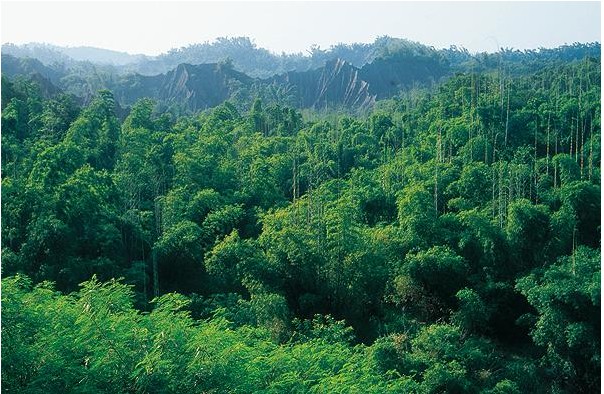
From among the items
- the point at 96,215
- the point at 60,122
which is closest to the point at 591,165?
the point at 96,215

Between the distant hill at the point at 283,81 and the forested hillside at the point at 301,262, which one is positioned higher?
the distant hill at the point at 283,81

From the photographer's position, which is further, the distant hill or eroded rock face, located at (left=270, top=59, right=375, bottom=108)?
eroded rock face, located at (left=270, top=59, right=375, bottom=108)

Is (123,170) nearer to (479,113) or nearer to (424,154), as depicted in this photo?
(424,154)

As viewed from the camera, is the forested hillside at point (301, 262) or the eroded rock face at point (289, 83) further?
the eroded rock face at point (289, 83)

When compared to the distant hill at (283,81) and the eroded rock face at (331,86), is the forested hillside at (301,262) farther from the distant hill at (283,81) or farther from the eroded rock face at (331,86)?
the eroded rock face at (331,86)

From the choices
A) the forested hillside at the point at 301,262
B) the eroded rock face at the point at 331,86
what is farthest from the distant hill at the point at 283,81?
the forested hillside at the point at 301,262

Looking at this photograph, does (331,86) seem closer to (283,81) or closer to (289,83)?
(289,83)

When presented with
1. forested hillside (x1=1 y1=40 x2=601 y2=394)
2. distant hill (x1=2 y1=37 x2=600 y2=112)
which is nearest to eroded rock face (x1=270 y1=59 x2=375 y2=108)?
distant hill (x1=2 y1=37 x2=600 y2=112)

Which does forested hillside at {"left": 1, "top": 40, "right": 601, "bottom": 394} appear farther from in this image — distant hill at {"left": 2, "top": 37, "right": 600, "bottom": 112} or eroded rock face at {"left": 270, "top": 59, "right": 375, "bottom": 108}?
eroded rock face at {"left": 270, "top": 59, "right": 375, "bottom": 108}

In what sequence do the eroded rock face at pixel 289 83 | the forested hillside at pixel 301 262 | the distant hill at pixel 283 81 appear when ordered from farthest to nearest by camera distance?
1. the eroded rock face at pixel 289 83
2. the distant hill at pixel 283 81
3. the forested hillside at pixel 301 262
